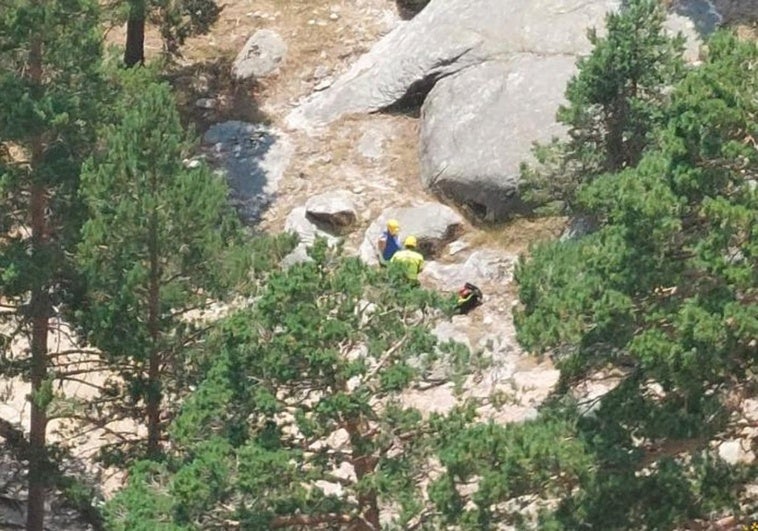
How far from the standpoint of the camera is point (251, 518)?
1378 cm

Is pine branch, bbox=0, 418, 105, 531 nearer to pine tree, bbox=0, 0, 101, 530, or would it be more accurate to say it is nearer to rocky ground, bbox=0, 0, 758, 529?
pine tree, bbox=0, 0, 101, 530

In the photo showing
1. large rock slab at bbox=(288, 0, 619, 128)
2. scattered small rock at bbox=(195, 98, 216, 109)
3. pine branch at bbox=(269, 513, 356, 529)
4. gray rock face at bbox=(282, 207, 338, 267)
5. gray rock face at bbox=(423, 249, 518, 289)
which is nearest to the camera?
pine branch at bbox=(269, 513, 356, 529)

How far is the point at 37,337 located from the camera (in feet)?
60.7

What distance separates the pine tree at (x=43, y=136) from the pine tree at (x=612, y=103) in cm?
816

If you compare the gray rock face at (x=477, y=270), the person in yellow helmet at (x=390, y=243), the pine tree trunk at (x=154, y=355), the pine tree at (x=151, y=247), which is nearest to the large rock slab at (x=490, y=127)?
the gray rock face at (x=477, y=270)

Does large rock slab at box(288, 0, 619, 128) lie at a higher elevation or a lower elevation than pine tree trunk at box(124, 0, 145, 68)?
lower

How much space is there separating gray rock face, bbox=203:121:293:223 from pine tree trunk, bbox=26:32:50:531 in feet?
27.9

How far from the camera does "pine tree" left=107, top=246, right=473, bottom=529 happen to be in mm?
13758

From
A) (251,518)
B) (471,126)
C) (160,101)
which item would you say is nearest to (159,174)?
(160,101)

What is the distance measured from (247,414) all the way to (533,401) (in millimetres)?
6864

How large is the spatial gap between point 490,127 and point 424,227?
91.8 inches

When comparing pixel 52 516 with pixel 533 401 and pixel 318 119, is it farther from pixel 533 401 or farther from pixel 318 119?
pixel 318 119

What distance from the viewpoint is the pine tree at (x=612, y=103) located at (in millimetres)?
22219

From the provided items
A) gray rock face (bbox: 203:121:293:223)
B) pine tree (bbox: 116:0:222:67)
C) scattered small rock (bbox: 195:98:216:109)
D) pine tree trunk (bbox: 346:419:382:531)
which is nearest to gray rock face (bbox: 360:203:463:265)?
gray rock face (bbox: 203:121:293:223)
